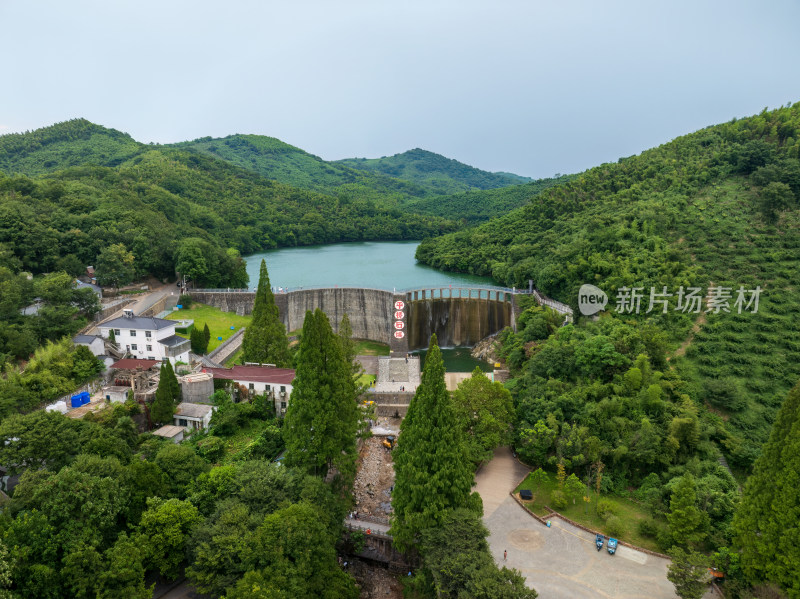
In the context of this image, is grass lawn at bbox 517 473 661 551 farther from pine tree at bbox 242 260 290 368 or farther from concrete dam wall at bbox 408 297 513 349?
concrete dam wall at bbox 408 297 513 349

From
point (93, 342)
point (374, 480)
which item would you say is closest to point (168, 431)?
point (93, 342)

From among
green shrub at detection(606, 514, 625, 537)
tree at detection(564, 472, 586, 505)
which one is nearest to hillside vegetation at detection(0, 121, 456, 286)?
tree at detection(564, 472, 586, 505)

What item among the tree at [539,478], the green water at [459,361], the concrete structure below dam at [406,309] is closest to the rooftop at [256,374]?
the tree at [539,478]

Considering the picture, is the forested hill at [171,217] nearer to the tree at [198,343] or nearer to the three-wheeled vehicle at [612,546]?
the tree at [198,343]

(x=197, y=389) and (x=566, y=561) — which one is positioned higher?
(x=197, y=389)

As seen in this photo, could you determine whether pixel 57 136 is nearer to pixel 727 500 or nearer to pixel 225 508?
pixel 225 508

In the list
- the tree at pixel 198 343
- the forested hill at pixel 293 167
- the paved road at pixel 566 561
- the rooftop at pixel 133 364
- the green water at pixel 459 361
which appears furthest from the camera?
the forested hill at pixel 293 167

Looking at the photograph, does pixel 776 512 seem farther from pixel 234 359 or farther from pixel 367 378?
pixel 234 359
